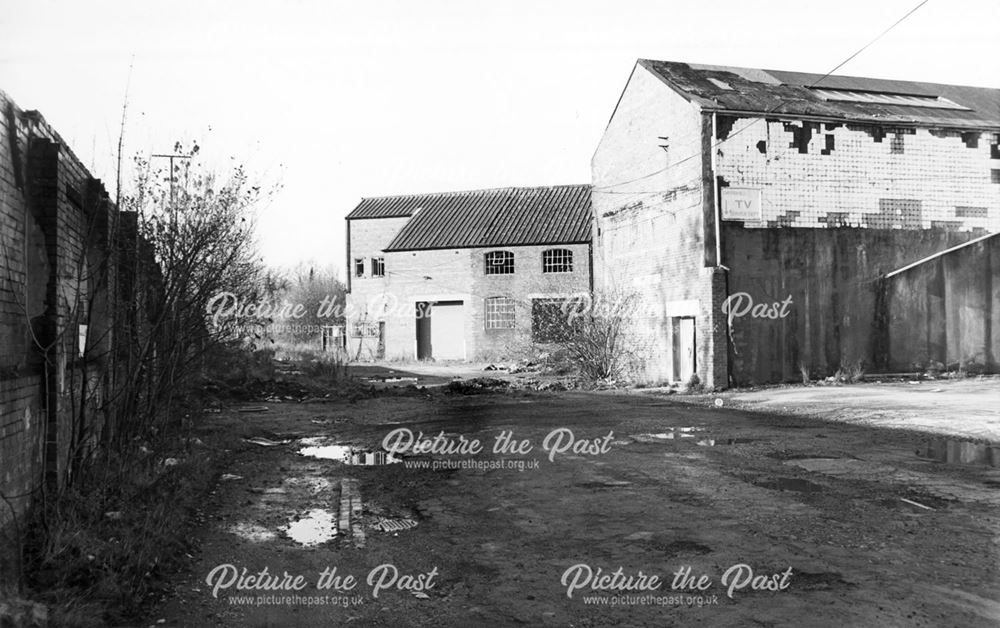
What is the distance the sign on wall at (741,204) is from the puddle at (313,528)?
14.5m

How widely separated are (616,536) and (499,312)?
31.0m

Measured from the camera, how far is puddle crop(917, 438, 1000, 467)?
926cm

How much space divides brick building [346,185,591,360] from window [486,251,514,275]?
5 centimetres

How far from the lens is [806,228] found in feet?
64.6

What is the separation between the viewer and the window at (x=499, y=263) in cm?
3734

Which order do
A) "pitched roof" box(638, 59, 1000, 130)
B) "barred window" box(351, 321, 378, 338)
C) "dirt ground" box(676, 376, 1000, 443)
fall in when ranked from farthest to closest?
"barred window" box(351, 321, 378, 338) → "pitched roof" box(638, 59, 1000, 130) → "dirt ground" box(676, 376, 1000, 443)

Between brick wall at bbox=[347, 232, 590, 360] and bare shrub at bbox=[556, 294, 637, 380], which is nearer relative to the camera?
bare shrub at bbox=[556, 294, 637, 380]

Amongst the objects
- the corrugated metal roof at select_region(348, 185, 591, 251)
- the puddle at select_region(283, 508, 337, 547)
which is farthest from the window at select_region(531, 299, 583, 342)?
the puddle at select_region(283, 508, 337, 547)

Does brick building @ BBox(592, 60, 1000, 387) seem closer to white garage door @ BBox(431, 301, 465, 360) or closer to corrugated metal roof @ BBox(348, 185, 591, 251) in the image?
corrugated metal roof @ BBox(348, 185, 591, 251)

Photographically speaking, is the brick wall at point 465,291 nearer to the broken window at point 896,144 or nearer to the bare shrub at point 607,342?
the bare shrub at point 607,342

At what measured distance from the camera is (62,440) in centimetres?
653

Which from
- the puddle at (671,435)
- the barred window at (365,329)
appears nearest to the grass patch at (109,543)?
the puddle at (671,435)

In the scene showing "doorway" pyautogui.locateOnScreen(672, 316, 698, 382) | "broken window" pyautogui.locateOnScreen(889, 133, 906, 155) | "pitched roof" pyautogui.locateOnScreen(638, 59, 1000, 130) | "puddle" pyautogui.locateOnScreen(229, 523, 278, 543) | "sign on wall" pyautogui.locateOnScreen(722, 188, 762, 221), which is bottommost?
"puddle" pyautogui.locateOnScreen(229, 523, 278, 543)

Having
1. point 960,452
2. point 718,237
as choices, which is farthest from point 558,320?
point 960,452
